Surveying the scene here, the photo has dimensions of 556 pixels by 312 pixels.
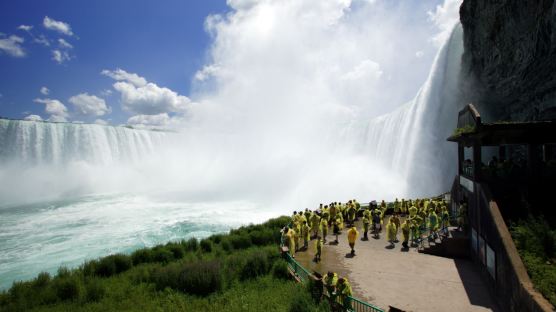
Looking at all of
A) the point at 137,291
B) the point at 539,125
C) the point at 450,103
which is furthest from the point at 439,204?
the point at 450,103

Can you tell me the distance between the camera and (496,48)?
20.0m

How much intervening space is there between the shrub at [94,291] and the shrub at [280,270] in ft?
19.0

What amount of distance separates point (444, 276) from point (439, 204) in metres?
6.81

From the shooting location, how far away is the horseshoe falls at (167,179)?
22.9 meters

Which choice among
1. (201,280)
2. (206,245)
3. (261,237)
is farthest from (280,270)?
(206,245)

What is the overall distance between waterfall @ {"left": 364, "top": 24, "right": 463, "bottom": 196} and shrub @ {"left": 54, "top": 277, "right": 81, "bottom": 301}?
27.8 metres

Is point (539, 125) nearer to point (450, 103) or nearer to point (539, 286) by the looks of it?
point (539, 286)

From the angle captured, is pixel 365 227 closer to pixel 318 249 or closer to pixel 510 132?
pixel 318 249

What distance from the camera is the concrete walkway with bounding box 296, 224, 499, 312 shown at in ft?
25.6

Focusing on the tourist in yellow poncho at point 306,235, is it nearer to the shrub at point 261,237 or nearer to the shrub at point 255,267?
the shrub at point 255,267

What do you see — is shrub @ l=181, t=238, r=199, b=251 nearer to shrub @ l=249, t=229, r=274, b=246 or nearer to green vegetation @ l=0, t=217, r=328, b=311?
green vegetation @ l=0, t=217, r=328, b=311

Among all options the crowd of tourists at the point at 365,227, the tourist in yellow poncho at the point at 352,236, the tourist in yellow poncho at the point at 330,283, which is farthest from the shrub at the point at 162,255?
the tourist in yellow poncho at the point at 330,283

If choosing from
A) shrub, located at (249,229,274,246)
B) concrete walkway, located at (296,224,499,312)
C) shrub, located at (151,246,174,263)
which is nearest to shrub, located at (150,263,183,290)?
shrub, located at (151,246,174,263)

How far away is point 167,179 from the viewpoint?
5647cm
